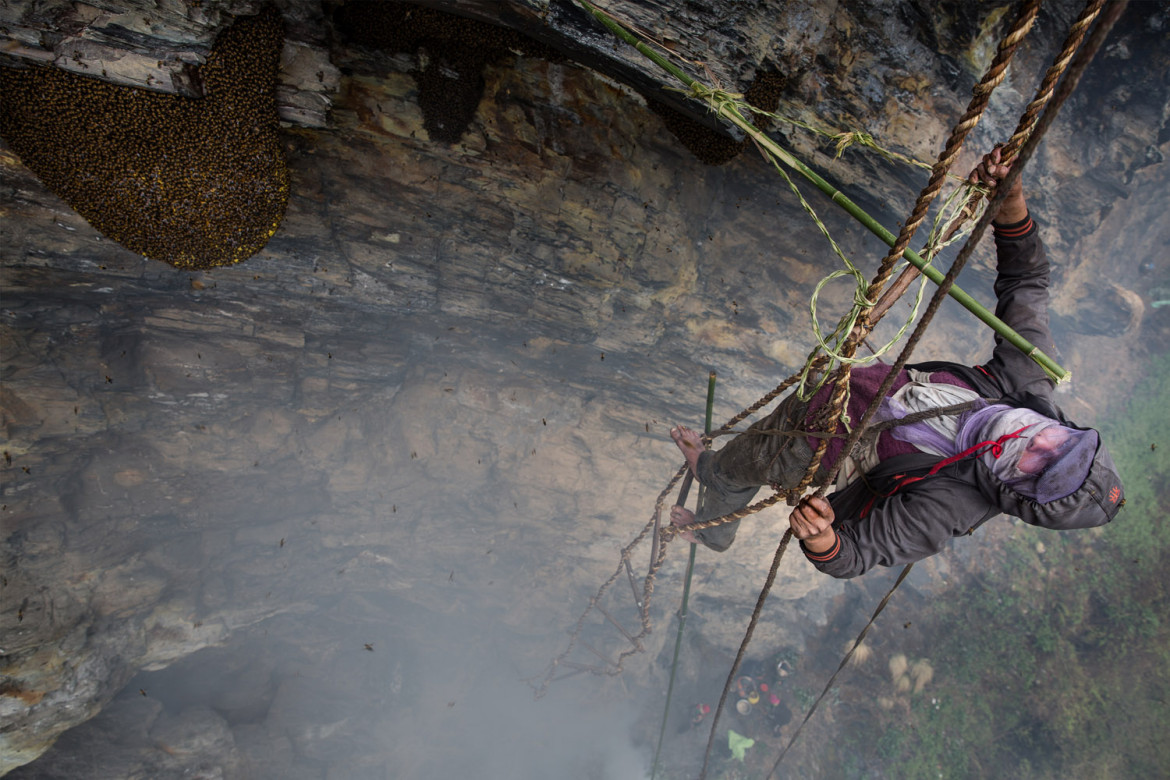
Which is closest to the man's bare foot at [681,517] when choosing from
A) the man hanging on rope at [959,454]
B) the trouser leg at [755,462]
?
the trouser leg at [755,462]

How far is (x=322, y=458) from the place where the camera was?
8.17 metres

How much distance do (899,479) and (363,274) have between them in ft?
18.6

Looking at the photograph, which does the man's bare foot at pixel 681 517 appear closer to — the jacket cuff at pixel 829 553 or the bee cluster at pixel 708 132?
the jacket cuff at pixel 829 553

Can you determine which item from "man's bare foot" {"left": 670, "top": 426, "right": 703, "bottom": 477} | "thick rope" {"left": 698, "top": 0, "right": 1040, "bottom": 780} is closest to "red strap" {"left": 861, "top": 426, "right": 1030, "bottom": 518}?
"thick rope" {"left": 698, "top": 0, "right": 1040, "bottom": 780}

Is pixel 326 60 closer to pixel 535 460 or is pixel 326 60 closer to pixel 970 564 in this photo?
pixel 535 460

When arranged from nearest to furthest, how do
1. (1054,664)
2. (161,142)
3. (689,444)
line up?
(161,142) → (689,444) → (1054,664)

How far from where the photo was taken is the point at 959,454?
2.37m

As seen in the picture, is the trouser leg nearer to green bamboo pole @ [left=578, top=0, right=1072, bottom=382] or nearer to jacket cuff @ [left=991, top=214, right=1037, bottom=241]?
green bamboo pole @ [left=578, top=0, right=1072, bottom=382]

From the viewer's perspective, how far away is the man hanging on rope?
207 centimetres

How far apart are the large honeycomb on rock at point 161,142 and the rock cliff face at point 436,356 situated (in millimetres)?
157

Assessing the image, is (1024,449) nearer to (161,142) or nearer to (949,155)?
(949,155)

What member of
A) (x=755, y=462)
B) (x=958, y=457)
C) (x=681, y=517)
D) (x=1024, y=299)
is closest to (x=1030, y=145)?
(x=958, y=457)

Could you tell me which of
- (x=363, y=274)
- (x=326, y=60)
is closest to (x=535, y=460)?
(x=363, y=274)

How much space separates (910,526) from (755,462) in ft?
2.97
